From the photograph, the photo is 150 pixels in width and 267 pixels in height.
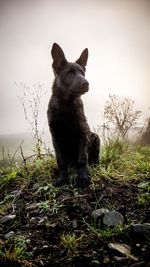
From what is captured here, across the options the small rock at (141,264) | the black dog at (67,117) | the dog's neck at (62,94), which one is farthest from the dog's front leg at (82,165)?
the small rock at (141,264)

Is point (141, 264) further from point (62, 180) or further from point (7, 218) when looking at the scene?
point (62, 180)

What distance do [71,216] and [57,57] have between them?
2.58 m

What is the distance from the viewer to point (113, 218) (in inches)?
131

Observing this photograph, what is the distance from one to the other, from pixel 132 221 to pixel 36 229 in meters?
1.09

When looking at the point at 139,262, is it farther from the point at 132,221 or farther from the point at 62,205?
the point at 62,205

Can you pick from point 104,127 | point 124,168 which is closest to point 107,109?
point 104,127

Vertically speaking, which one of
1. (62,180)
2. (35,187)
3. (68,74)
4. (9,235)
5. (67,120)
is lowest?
(9,235)

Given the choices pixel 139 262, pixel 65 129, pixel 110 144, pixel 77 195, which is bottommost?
pixel 139 262

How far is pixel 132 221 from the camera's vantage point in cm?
330

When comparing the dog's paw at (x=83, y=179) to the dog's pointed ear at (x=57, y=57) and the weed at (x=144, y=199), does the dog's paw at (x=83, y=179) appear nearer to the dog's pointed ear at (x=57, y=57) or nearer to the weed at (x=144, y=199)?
the weed at (x=144, y=199)

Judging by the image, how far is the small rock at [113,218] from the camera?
129 inches

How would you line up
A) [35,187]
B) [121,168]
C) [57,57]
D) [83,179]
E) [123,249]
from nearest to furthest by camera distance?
[123,249] < [83,179] < [35,187] < [57,57] < [121,168]

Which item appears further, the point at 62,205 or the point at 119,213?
the point at 62,205

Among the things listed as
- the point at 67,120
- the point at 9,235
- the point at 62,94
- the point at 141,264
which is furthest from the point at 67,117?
the point at 141,264
